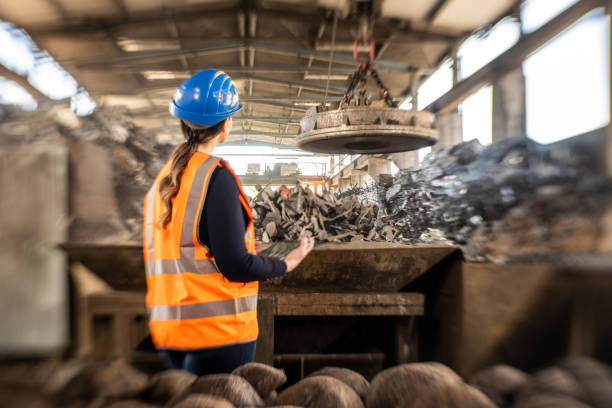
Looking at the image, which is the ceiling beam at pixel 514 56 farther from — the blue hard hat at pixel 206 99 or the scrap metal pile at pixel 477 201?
the blue hard hat at pixel 206 99

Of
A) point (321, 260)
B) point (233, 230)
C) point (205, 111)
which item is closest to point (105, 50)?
point (205, 111)

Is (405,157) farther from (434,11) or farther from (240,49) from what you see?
(240,49)

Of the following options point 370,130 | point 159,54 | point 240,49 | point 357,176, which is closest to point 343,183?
point 357,176

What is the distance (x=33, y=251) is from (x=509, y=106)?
0.87m

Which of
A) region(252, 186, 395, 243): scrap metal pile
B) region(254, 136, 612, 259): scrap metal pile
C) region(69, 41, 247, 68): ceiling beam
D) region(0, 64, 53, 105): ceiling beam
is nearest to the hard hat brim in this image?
region(69, 41, 247, 68): ceiling beam

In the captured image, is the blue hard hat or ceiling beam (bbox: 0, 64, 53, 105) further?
the blue hard hat

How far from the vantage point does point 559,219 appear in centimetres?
49

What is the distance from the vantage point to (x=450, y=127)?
1.08 meters

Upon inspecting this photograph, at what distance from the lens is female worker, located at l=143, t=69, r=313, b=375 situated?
961mm

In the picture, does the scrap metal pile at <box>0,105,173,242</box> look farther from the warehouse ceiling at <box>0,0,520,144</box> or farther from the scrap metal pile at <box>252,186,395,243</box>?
the scrap metal pile at <box>252,186,395,243</box>

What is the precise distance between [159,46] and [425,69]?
0.64m

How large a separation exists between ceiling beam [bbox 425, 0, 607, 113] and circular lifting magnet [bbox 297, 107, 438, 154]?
1.23 ft

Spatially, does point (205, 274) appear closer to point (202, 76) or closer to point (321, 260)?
point (202, 76)

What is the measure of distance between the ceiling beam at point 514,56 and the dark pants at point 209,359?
0.98m
